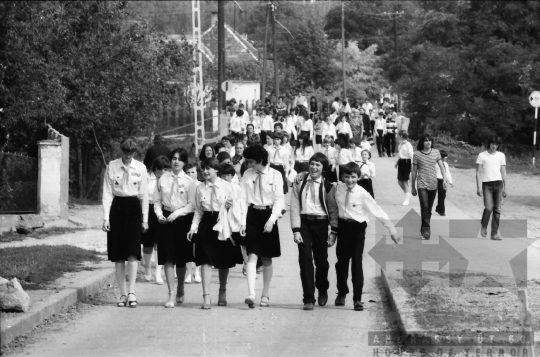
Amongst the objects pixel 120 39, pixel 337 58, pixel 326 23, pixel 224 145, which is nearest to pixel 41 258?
pixel 224 145

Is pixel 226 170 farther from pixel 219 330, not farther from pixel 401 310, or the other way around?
pixel 401 310

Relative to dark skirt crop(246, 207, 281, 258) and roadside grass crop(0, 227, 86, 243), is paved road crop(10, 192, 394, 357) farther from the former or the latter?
roadside grass crop(0, 227, 86, 243)

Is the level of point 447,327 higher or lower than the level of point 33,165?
lower

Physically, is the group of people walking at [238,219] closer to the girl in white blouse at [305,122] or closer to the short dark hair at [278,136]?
the short dark hair at [278,136]

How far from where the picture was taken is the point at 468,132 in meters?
Result: 41.8

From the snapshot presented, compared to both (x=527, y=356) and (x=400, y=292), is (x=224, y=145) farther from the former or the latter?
(x=527, y=356)

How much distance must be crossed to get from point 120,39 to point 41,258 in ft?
39.0

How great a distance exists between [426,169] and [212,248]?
706 cm

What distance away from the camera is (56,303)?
10523mm

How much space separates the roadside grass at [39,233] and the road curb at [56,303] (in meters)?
3.75

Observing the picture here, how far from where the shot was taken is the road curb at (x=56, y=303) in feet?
29.9

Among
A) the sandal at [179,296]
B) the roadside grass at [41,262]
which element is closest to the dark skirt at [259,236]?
the sandal at [179,296]

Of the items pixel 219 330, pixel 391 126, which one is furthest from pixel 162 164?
pixel 391 126

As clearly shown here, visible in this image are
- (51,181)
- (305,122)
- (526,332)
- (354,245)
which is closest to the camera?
(526,332)
